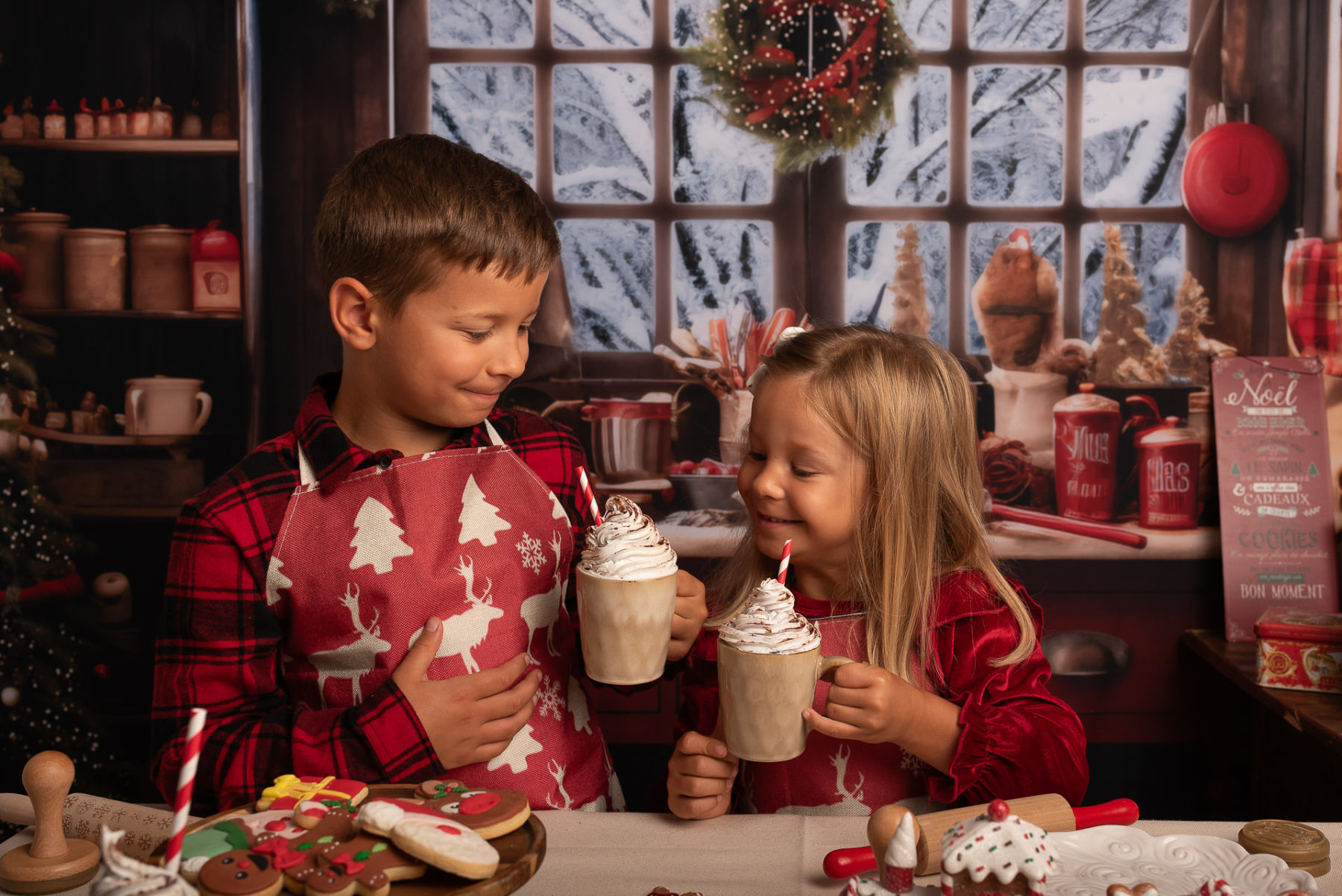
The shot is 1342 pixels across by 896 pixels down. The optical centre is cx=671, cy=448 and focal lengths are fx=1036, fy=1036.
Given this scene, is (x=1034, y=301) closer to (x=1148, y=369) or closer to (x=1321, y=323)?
(x=1148, y=369)

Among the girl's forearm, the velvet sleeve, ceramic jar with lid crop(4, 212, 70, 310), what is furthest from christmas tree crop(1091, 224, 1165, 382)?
ceramic jar with lid crop(4, 212, 70, 310)

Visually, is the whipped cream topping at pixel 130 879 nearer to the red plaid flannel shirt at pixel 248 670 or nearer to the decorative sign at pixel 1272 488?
the red plaid flannel shirt at pixel 248 670

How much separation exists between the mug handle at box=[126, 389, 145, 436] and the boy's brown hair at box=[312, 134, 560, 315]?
145 cm

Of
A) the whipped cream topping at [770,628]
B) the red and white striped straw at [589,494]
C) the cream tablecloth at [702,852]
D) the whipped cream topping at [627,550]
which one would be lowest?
the cream tablecloth at [702,852]

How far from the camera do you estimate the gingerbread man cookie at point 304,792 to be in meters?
1.10

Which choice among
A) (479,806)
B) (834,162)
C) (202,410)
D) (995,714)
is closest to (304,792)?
(479,806)

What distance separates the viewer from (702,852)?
1232mm

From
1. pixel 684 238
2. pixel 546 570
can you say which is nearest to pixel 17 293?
pixel 684 238

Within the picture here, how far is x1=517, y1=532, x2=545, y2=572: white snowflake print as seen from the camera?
1.59m

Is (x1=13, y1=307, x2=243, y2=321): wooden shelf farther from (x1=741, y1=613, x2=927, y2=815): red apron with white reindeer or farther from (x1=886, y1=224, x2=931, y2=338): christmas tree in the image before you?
(x1=741, y1=613, x2=927, y2=815): red apron with white reindeer

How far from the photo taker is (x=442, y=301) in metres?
1.45

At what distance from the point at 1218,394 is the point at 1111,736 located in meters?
0.94

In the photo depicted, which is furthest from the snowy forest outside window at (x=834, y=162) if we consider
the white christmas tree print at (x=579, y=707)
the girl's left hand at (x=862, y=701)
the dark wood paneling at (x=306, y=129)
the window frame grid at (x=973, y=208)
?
the girl's left hand at (x=862, y=701)

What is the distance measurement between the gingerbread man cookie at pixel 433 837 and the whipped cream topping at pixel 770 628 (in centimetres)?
39
